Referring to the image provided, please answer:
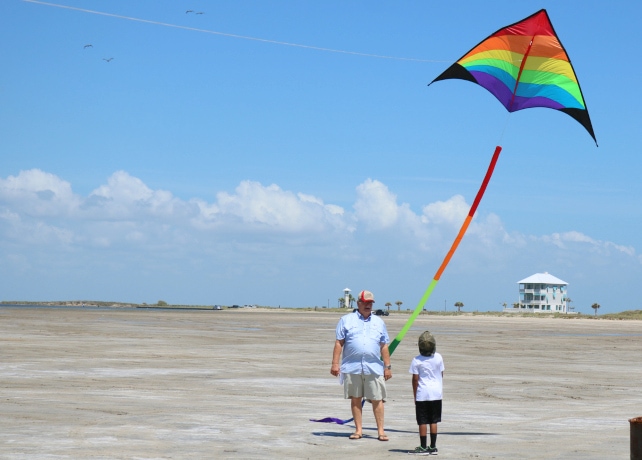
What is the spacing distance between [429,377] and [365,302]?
130 centimetres

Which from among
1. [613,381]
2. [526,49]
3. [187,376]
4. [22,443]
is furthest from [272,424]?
[613,381]

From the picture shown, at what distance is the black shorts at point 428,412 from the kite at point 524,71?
2.25 metres

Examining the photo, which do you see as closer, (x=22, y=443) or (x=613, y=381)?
(x=22, y=443)

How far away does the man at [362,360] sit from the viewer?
12.3m

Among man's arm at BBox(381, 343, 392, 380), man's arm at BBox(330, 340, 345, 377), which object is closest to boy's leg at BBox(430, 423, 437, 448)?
man's arm at BBox(381, 343, 392, 380)

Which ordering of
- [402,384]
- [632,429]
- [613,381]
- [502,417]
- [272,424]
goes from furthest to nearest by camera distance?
1. [613,381]
2. [402,384]
3. [502,417]
4. [272,424]
5. [632,429]

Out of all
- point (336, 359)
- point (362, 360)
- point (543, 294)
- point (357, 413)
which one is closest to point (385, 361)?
point (362, 360)

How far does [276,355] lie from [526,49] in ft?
53.2

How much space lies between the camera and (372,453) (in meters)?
11.1

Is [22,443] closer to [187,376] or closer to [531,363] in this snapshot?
[187,376]

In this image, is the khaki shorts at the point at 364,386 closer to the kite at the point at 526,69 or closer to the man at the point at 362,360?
the man at the point at 362,360

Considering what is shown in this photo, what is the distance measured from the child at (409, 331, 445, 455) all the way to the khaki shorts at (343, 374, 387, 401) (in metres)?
0.71

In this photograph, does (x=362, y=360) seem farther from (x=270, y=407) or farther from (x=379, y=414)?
(x=270, y=407)

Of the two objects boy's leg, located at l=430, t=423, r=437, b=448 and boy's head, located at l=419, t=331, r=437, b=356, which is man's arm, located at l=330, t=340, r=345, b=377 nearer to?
boy's head, located at l=419, t=331, r=437, b=356
